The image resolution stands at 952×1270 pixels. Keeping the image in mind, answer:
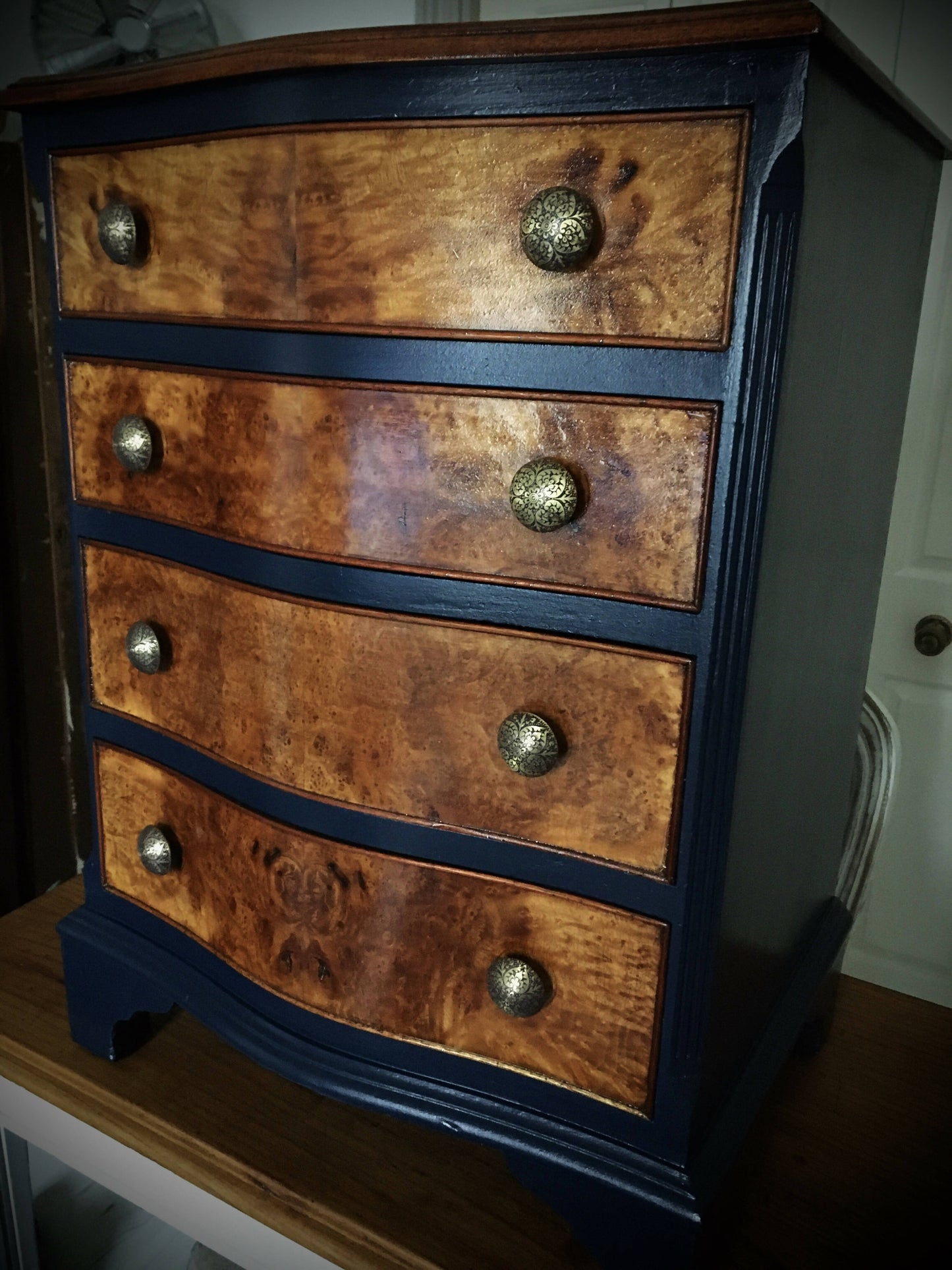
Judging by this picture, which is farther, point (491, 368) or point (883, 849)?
point (883, 849)

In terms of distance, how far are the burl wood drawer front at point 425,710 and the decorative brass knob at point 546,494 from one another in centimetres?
11

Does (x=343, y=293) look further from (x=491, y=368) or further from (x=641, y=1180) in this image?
(x=641, y=1180)

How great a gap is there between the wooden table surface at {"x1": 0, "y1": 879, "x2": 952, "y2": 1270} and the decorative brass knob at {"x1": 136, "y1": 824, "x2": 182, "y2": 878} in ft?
0.98

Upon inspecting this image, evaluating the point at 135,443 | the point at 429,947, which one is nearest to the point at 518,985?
the point at 429,947

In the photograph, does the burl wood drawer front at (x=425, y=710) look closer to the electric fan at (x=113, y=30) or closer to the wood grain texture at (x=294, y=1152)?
the wood grain texture at (x=294, y=1152)

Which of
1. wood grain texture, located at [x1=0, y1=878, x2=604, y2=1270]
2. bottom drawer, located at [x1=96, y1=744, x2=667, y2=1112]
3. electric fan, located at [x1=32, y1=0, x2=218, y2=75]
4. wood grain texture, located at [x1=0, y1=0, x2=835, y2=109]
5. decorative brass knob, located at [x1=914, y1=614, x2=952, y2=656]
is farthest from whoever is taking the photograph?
electric fan, located at [x1=32, y1=0, x2=218, y2=75]

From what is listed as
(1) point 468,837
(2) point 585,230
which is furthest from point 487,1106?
(2) point 585,230

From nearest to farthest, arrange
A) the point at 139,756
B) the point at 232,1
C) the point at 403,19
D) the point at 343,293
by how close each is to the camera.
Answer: the point at 343,293 → the point at 139,756 → the point at 403,19 → the point at 232,1

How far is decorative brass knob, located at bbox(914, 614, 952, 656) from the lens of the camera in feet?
4.43

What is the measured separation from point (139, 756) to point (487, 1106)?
53 centimetres

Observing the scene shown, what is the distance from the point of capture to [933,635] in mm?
1354

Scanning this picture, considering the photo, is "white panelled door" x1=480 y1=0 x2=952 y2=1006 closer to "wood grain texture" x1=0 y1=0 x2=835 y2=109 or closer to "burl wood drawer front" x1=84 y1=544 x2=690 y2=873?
"wood grain texture" x1=0 y1=0 x2=835 y2=109

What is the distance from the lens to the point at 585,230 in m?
0.72

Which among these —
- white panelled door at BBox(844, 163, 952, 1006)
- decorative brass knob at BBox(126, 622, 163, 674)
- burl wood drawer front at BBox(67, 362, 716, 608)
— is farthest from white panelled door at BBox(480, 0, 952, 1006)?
decorative brass knob at BBox(126, 622, 163, 674)
